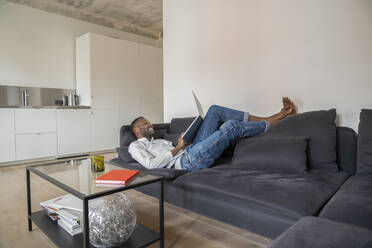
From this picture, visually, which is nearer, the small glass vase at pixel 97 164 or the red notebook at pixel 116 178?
the red notebook at pixel 116 178

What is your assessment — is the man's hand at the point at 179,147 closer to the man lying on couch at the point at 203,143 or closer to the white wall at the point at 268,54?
the man lying on couch at the point at 203,143

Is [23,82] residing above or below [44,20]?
below

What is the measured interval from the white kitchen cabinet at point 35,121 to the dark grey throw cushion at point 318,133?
397 cm

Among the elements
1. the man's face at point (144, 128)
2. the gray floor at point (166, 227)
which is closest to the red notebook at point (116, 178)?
the gray floor at point (166, 227)

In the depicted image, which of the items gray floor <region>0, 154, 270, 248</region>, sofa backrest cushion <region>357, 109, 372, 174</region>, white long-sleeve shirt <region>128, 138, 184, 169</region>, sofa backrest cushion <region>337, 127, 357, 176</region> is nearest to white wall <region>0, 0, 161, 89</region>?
gray floor <region>0, 154, 270, 248</region>

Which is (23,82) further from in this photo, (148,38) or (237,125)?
(237,125)

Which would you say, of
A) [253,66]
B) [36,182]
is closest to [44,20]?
[36,182]

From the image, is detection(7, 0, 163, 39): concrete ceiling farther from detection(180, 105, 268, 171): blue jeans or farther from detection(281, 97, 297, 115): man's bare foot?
detection(180, 105, 268, 171): blue jeans

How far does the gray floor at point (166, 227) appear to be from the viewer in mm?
1599

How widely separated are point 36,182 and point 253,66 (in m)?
2.96

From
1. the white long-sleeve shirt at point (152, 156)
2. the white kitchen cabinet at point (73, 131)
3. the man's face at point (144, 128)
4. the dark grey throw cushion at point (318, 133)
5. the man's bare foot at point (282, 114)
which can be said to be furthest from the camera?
the white kitchen cabinet at point (73, 131)

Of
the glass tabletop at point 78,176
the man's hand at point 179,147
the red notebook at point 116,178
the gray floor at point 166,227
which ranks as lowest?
the gray floor at point 166,227

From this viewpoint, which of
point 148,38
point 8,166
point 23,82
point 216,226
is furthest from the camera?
point 148,38

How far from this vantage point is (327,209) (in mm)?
1264
